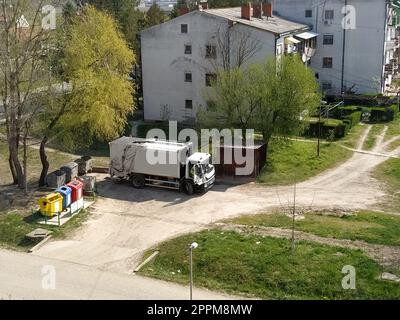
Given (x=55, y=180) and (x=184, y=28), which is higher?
(x=184, y=28)

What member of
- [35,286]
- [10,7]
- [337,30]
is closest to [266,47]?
[337,30]

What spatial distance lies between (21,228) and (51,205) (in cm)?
171

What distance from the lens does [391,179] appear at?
30.7 metres

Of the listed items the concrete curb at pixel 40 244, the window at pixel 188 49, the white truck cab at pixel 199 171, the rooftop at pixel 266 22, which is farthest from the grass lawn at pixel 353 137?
the concrete curb at pixel 40 244

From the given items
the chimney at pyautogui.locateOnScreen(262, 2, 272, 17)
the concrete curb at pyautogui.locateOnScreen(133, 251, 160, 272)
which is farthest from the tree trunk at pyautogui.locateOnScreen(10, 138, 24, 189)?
the chimney at pyautogui.locateOnScreen(262, 2, 272, 17)

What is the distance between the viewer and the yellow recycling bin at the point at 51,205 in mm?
24688

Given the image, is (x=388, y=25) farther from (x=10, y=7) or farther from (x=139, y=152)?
(x=10, y=7)

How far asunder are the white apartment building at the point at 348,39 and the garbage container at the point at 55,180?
31633mm

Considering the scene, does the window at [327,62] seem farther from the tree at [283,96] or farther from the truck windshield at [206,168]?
the truck windshield at [206,168]

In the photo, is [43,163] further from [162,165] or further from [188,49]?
[188,49]

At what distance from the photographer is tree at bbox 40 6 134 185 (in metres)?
28.5

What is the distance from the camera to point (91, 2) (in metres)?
58.6

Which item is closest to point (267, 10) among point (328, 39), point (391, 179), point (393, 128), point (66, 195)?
point (328, 39)
